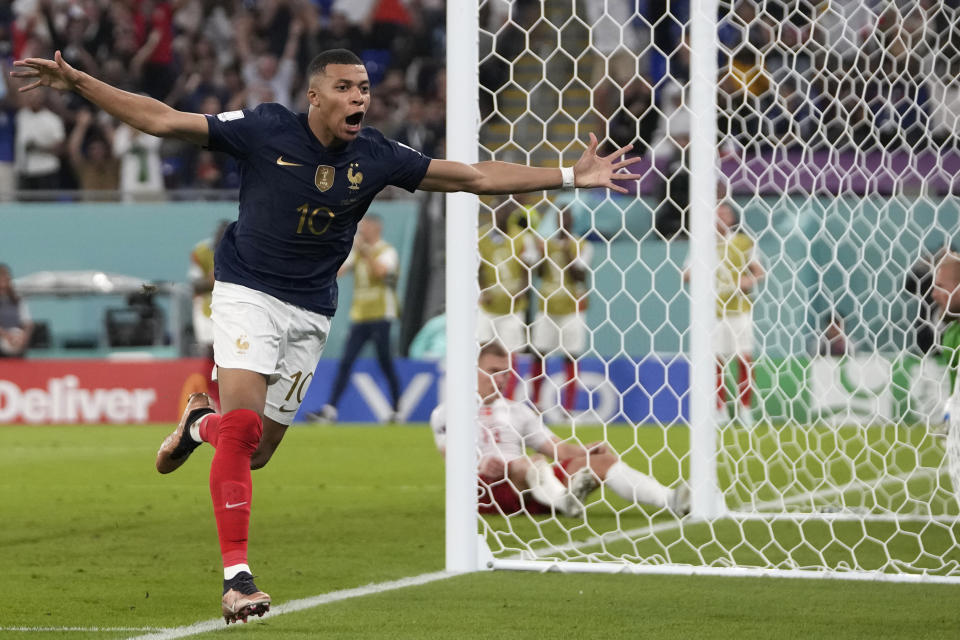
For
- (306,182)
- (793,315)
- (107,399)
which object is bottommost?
(107,399)

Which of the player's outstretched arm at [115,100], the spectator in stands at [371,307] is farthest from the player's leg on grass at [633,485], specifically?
the spectator in stands at [371,307]

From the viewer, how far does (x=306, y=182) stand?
5.29 meters

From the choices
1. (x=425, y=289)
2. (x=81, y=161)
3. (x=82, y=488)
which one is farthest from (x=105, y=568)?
(x=81, y=161)

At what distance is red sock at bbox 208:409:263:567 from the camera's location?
4.92 metres

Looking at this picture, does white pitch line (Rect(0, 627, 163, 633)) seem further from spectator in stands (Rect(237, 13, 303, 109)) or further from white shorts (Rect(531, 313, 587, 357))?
spectator in stands (Rect(237, 13, 303, 109))

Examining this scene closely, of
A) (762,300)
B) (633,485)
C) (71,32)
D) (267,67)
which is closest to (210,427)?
(633,485)

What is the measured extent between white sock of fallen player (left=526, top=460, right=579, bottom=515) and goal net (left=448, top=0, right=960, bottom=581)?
15 cm

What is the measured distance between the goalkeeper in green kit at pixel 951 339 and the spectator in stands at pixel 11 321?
10413mm

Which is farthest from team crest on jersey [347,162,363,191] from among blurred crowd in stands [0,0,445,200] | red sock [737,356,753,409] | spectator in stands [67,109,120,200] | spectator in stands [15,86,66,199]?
spectator in stands [15,86,66,199]

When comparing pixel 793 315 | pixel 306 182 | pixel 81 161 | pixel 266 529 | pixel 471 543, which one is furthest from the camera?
pixel 81 161

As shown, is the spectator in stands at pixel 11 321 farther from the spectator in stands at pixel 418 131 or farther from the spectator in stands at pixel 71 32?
the spectator in stands at pixel 71 32

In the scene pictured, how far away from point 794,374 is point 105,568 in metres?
5.67

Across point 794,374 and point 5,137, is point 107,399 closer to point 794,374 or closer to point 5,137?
point 5,137

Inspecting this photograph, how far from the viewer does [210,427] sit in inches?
223
